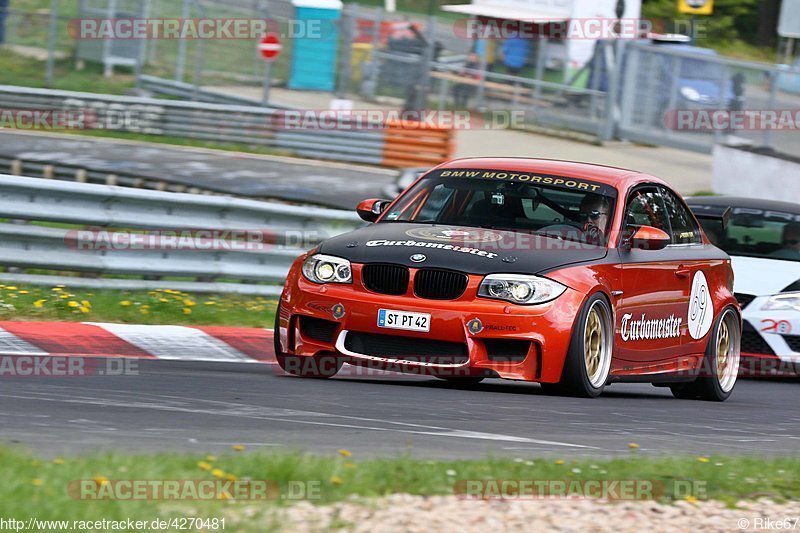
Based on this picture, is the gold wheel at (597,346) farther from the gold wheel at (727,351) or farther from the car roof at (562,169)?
the gold wheel at (727,351)

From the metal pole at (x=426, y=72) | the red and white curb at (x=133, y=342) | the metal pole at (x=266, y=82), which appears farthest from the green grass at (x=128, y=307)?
the metal pole at (x=426, y=72)

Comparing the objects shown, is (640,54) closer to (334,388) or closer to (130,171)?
(130,171)

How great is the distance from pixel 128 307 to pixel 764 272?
529 centimetres

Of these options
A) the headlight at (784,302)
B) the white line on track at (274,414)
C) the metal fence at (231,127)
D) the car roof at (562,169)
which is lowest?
the metal fence at (231,127)

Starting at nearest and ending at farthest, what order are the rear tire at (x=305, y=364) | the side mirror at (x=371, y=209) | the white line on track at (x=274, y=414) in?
the white line on track at (x=274, y=414)
the rear tire at (x=305, y=364)
the side mirror at (x=371, y=209)

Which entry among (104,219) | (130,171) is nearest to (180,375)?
(104,219)

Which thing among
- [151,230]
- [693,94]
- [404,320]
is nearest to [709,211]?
[151,230]

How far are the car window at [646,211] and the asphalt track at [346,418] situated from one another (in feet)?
3.78

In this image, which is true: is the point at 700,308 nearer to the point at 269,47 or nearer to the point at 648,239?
the point at 648,239

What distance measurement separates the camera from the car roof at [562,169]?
9.30 m

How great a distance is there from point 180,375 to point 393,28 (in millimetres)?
21568

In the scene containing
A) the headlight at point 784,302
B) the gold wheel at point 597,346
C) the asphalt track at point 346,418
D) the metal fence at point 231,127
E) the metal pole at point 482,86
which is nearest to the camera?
the asphalt track at point 346,418

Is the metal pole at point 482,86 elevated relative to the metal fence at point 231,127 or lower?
elevated

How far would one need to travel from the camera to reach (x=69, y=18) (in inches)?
1109
